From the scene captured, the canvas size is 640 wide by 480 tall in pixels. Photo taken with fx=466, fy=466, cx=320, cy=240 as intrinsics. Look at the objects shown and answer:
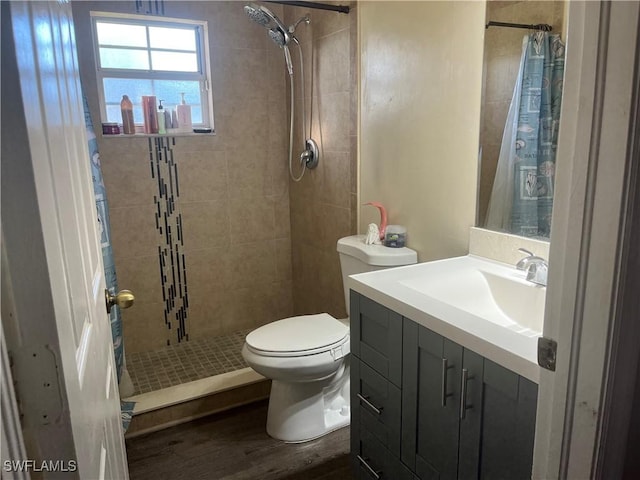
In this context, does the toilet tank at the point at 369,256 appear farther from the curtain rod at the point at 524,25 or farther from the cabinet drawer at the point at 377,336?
the curtain rod at the point at 524,25

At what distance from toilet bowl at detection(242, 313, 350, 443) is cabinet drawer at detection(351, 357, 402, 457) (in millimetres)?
302

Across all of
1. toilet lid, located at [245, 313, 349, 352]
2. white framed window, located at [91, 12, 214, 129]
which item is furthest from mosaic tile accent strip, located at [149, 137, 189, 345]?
toilet lid, located at [245, 313, 349, 352]

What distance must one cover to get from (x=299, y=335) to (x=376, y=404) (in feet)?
1.89

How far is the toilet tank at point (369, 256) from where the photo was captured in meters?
1.97

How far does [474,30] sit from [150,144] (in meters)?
1.83

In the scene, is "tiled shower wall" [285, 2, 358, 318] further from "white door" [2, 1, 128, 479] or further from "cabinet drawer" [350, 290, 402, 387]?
"white door" [2, 1, 128, 479]

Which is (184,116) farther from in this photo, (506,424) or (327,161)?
(506,424)

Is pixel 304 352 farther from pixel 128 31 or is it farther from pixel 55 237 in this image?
pixel 128 31

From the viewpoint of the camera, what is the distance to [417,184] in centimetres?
202

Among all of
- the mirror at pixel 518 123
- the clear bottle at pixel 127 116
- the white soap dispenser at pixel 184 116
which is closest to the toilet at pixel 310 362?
the mirror at pixel 518 123

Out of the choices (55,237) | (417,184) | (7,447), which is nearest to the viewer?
(7,447)

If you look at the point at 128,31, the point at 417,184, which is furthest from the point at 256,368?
the point at 128,31

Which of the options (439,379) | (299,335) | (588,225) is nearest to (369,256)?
(299,335)

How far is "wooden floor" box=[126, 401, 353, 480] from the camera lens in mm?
1904
